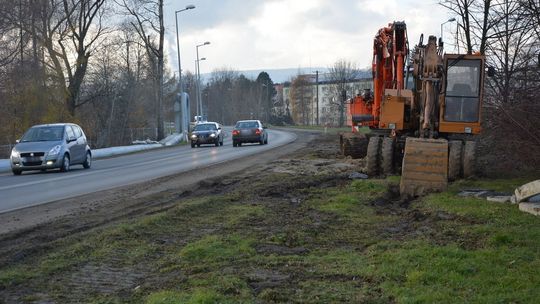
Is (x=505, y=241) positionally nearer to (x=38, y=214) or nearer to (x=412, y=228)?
(x=412, y=228)

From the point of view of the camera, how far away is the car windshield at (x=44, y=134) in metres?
22.3

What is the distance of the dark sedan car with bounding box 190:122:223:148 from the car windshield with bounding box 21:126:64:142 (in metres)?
19.0

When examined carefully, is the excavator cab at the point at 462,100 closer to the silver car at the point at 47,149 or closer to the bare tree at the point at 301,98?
the silver car at the point at 47,149

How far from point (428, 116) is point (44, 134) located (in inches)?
547

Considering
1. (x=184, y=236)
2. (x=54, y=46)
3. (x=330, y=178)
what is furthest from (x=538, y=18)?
(x=54, y=46)

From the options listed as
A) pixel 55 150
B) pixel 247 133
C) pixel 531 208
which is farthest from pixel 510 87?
pixel 247 133

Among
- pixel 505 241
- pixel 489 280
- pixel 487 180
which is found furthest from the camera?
pixel 487 180

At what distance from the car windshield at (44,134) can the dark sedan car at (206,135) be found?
62.4 feet

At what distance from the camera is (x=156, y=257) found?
7660mm

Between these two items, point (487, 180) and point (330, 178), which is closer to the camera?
point (487, 180)

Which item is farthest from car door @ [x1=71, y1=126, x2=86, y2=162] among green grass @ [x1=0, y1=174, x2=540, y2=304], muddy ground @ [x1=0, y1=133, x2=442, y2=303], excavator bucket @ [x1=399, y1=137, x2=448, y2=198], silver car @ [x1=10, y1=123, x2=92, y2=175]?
excavator bucket @ [x1=399, y1=137, x2=448, y2=198]

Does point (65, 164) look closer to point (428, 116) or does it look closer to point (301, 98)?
point (428, 116)

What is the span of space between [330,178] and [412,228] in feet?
23.3

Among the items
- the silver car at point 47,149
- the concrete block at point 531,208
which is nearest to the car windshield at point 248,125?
the silver car at point 47,149
